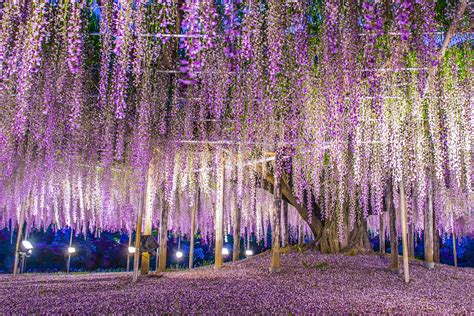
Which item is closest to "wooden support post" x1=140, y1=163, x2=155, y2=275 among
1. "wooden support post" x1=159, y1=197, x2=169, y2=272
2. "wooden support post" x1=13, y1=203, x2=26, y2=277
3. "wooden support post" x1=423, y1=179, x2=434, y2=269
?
"wooden support post" x1=159, y1=197, x2=169, y2=272

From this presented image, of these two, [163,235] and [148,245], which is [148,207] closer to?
[148,245]

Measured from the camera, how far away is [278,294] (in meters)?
5.64

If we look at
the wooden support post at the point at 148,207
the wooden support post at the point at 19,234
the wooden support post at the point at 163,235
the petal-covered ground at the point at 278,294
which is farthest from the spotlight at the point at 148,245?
the wooden support post at the point at 19,234

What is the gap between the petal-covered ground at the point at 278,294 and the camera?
15.0ft

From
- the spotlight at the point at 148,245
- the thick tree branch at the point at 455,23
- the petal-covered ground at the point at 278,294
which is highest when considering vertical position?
the thick tree branch at the point at 455,23

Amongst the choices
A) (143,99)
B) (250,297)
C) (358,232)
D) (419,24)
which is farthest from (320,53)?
(358,232)

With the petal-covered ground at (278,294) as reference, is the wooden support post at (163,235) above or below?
above

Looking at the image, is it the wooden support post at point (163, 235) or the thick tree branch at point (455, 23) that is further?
the wooden support post at point (163, 235)

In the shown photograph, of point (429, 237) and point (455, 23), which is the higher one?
point (455, 23)

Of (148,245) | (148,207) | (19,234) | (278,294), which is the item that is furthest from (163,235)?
(278,294)

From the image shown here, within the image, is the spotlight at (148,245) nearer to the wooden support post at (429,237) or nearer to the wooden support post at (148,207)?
the wooden support post at (148,207)

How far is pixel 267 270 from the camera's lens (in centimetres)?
828

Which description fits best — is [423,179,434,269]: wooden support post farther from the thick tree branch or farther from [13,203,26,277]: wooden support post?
[13,203,26,277]: wooden support post

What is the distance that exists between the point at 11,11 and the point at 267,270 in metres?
6.34
